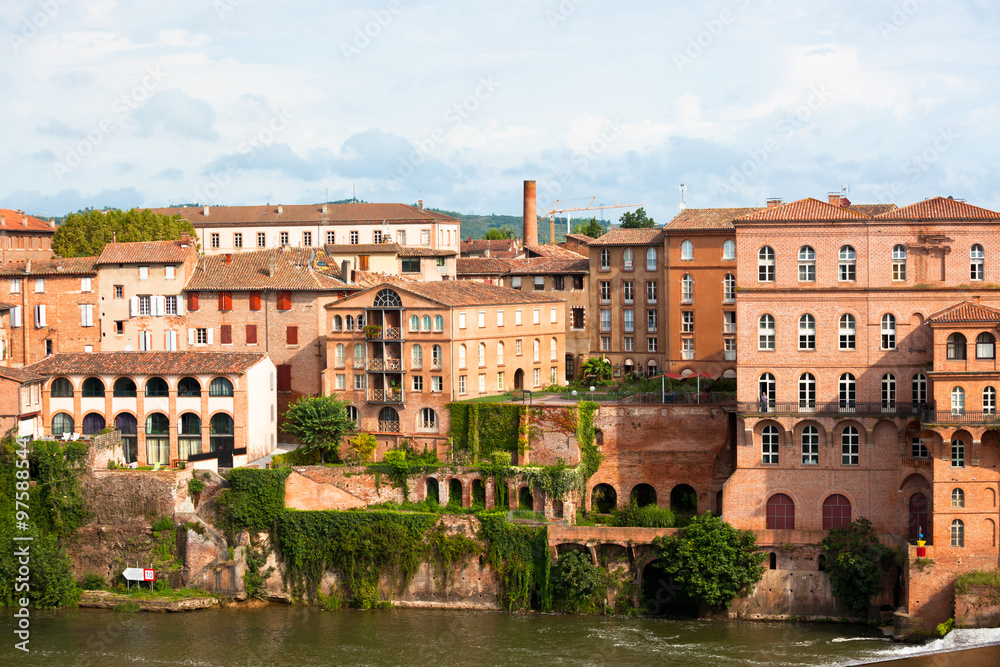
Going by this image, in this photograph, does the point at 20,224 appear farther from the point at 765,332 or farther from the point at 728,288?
the point at 765,332

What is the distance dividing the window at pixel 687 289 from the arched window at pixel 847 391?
20.0 meters

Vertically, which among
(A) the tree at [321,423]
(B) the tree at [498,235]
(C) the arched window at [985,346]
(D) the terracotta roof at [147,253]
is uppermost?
(B) the tree at [498,235]

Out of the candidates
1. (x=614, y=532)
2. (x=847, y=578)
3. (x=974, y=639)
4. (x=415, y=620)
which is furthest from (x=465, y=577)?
(x=974, y=639)

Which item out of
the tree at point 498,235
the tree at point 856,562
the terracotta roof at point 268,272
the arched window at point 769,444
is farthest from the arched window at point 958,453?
the tree at point 498,235

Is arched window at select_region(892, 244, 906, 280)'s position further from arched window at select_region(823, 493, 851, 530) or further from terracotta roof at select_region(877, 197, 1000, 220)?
arched window at select_region(823, 493, 851, 530)

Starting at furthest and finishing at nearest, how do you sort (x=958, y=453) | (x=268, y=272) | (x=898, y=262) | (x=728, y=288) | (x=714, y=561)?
(x=728, y=288) → (x=268, y=272) → (x=898, y=262) → (x=714, y=561) → (x=958, y=453)

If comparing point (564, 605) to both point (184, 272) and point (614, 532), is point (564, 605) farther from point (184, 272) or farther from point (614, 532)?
point (184, 272)

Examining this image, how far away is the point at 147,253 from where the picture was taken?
83.4 meters

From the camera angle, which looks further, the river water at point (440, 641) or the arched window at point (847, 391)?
the arched window at point (847, 391)

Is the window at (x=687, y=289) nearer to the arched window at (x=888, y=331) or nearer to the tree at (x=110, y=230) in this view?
the arched window at (x=888, y=331)

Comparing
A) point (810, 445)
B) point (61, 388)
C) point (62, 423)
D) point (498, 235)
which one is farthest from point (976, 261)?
point (498, 235)

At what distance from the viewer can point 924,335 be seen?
6444cm

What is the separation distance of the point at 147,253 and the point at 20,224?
2300 cm

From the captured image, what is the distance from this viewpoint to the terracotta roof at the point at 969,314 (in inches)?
2413
